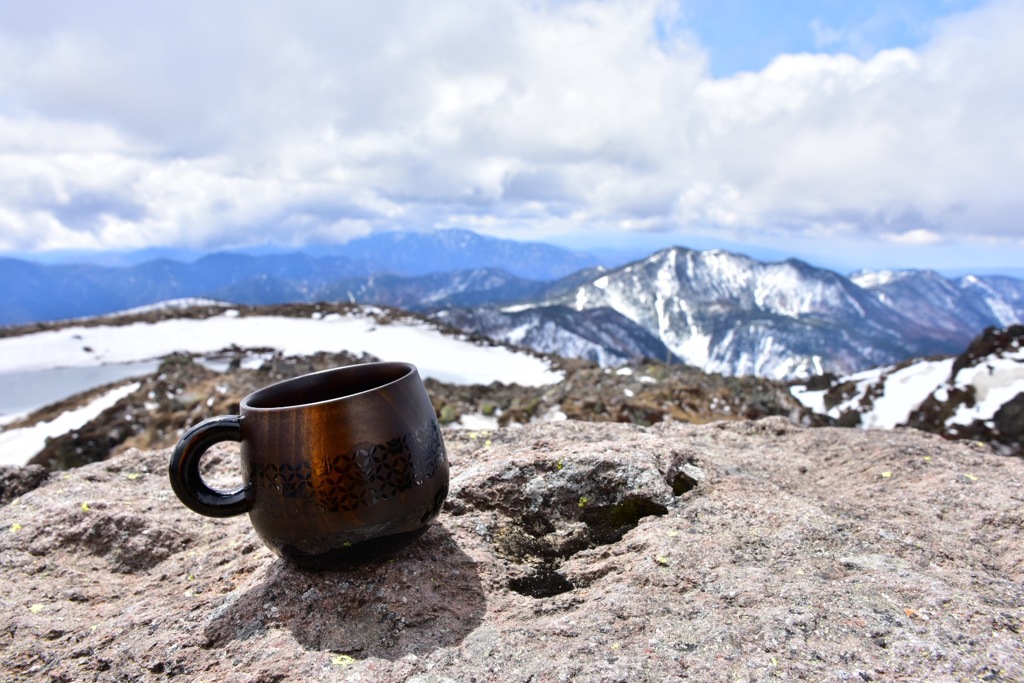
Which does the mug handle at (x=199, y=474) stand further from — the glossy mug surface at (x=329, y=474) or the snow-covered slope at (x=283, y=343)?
the snow-covered slope at (x=283, y=343)

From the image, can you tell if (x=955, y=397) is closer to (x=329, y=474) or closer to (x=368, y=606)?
(x=368, y=606)

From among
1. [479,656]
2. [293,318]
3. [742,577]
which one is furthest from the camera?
[293,318]

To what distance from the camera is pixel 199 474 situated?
2.46 metres

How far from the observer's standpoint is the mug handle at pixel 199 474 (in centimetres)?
239

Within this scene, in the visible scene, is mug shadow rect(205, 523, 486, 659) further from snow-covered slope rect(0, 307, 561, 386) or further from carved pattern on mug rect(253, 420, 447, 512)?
snow-covered slope rect(0, 307, 561, 386)

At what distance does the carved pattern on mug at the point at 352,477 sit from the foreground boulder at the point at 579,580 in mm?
471

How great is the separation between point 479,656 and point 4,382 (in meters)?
26.9

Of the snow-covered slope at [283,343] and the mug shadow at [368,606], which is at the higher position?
the mug shadow at [368,606]

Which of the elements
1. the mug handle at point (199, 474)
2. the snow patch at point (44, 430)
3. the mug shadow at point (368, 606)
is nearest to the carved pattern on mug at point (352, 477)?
the mug handle at point (199, 474)

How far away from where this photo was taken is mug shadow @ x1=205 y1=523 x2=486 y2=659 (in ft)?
7.38

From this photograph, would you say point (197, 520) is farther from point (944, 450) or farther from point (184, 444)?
point (944, 450)

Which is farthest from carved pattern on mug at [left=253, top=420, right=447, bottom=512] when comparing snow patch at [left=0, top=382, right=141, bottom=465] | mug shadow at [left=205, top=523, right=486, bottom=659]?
snow patch at [left=0, top=382, right=141, bottom=465]

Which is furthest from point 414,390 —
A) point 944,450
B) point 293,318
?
point 293,318

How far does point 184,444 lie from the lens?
239cm
